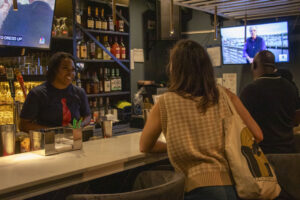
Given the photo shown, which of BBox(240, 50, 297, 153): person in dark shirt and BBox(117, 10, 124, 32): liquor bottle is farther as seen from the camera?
BBox(117, 10, 124, 32): liquor bottle

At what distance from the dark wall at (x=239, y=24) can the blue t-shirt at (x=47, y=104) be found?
11.2 ft

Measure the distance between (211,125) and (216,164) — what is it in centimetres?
17

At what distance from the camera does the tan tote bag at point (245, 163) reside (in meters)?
1.47

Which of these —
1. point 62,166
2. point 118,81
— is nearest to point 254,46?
point 118,81

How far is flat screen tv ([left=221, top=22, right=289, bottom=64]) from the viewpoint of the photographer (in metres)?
4.89

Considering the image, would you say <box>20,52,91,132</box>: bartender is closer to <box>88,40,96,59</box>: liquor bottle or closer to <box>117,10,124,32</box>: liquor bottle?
<box>88,40,96,59</box>: liquor bottle

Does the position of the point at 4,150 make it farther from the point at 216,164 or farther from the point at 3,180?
the point at 216,164

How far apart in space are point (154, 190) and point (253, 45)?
437 centimetres

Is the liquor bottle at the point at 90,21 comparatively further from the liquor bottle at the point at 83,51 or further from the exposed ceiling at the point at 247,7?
the exposed ceiling at the point at 247,7

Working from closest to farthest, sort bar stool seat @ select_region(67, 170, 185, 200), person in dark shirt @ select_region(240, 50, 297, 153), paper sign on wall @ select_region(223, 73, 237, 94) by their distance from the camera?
bar stool seat @ select_region(67, 170, 185, 200)
person in dark shirt @ select_region(240, 50, 297, 153)
paper sign on wall @ select_region(223, 73, 237, 94)

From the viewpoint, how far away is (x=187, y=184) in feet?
4.98

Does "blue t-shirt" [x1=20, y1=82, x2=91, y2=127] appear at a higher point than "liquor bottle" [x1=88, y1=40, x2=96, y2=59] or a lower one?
lower

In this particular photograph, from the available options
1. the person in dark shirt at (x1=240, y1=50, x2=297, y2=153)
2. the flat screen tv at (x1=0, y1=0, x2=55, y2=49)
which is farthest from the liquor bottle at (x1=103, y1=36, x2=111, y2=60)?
the person in dark shirt at (x1=240, y1=50, x2=297, y2=153)

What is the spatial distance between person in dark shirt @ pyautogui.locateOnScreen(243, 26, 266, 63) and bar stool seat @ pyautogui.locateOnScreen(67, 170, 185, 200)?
397cm
